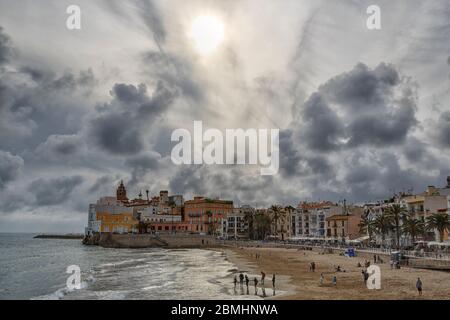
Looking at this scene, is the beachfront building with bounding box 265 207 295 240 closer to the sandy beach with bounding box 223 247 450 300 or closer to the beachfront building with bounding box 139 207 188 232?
the beachfront building with bounding box 139 207 188 232

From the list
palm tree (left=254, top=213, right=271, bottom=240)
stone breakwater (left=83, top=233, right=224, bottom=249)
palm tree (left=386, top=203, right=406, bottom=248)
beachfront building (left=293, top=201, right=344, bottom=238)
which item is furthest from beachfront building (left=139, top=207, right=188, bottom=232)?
palm tree (left=386, top=203, right=406, bottom=248)

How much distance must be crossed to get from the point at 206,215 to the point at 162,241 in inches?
1044

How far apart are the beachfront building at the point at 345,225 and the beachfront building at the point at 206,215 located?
48.5m

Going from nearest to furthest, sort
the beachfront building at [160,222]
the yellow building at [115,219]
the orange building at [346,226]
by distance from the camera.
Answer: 1. the orange building at [346,226]
2. the yellow building at [115,219]
3. the beachfront building at [160,222]

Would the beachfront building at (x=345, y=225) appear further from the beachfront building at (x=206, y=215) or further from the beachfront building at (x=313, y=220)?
the beachfront building at (x=206, y=215)

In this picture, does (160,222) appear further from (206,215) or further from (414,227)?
(414,227)

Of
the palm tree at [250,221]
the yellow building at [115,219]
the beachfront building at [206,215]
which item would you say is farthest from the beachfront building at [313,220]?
the yellow building at [115,219]

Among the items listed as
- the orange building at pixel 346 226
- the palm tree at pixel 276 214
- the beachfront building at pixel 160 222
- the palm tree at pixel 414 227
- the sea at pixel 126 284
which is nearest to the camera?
the sea at pixel 126 284

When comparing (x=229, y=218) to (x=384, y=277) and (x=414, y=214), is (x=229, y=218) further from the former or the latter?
(x=384, y=277)

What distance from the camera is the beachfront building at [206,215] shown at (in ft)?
513

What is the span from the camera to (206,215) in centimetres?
15738

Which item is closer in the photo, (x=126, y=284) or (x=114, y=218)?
(x=126, y=284)

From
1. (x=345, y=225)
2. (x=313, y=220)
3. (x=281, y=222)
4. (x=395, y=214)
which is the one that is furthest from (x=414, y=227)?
(x=281, y=222)
